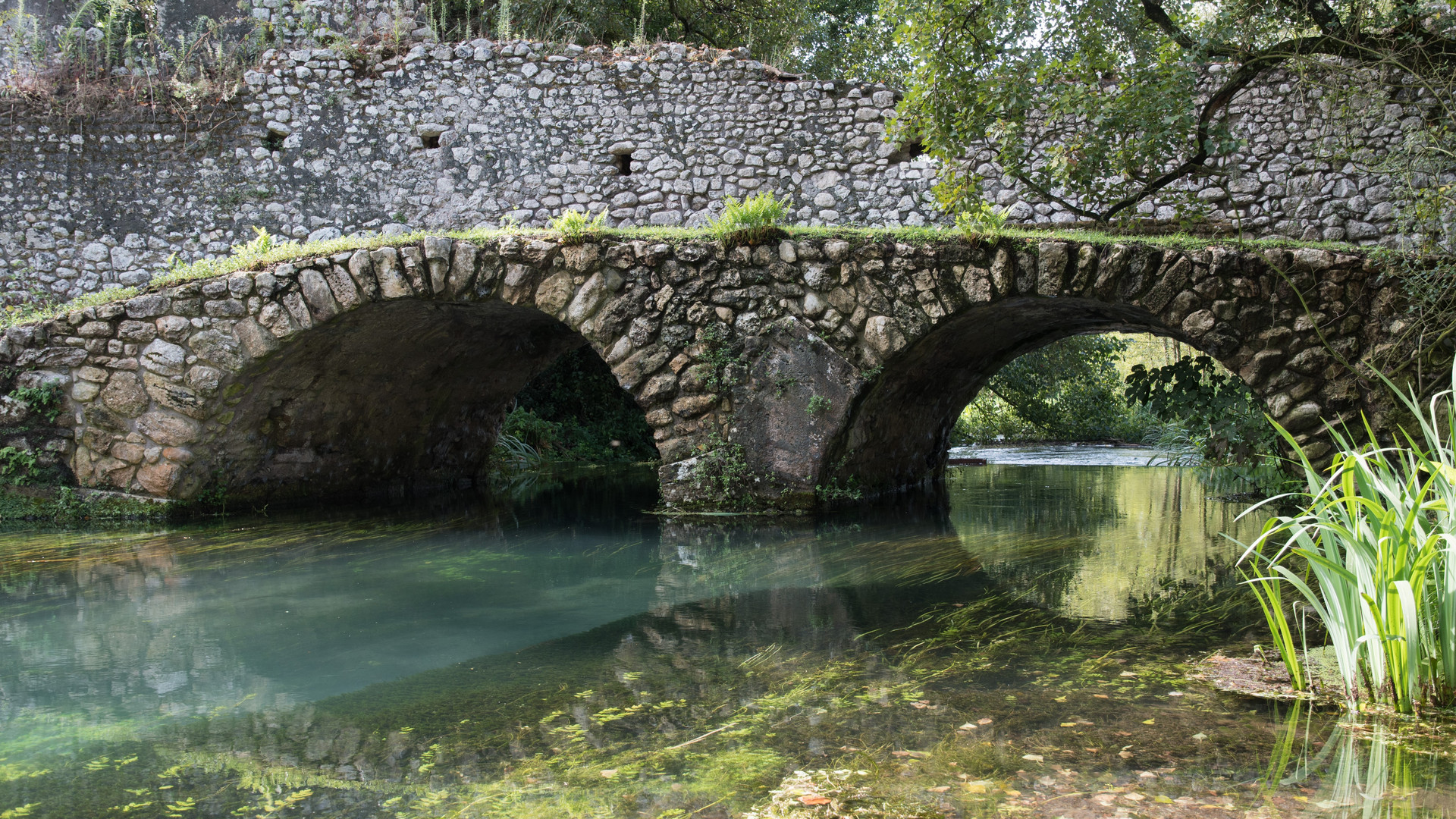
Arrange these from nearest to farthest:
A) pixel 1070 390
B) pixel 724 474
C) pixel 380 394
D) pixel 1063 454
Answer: pixel 724 474 → pixel 380 394 → pixel 1063 454 → pixel 1070 390

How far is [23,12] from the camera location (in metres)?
11.4

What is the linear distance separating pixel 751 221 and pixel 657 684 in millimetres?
4244

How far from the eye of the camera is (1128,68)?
7293 millimetres

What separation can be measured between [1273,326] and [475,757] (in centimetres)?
517

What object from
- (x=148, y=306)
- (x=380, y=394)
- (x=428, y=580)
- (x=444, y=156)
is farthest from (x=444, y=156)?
(x=428, y=580)

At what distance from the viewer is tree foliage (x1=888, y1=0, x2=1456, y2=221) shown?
22.1 feet

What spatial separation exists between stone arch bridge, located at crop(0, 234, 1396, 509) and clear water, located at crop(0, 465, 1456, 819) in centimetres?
101

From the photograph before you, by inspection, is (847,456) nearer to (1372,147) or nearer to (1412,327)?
(1412,327)

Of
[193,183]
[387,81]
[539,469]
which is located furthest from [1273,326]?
[193,183]

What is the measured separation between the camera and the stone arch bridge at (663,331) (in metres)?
6.44

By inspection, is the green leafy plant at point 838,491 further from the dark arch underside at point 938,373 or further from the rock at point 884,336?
the rock at point 884,336

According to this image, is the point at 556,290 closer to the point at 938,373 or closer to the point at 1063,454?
the point at 938,373

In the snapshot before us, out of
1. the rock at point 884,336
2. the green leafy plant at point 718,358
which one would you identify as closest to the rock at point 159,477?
the green leafy plant at point 718,358

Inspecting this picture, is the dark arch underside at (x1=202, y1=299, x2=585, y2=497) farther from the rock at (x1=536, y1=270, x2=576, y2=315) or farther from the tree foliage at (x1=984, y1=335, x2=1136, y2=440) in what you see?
the tree foliage at (x1=984, y1=335, x2=1136, y2=440)
